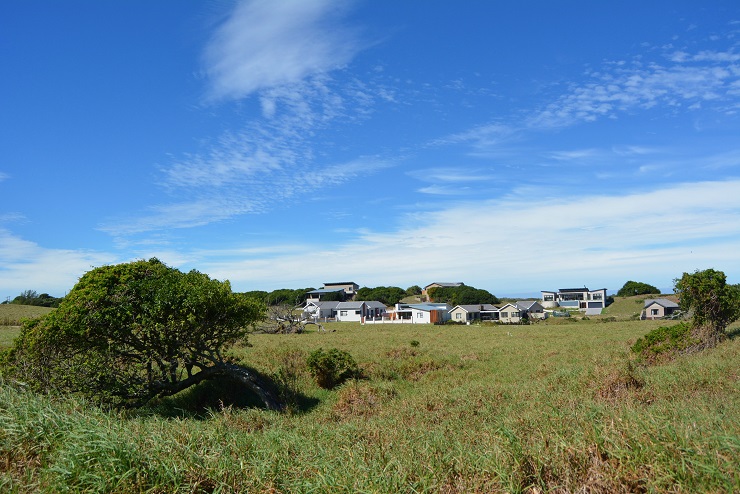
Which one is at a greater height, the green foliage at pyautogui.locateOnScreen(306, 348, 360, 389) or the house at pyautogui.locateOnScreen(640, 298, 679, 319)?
the house at pyautogui.locateOnScreen(640, 298, 679, 319)

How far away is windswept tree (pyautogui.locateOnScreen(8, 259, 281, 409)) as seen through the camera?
44.7ft

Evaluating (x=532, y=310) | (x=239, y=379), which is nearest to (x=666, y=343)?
(x=239, y=379)

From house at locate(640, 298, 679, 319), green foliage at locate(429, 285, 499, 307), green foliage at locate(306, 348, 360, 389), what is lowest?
green foliage at locate(306, 348, 360, 389)

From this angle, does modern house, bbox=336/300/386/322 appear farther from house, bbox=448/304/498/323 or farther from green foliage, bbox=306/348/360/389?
green foliage, bbox=306/348/360/389

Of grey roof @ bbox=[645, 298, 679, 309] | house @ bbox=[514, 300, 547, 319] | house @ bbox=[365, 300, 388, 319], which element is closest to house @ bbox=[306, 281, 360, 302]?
house @ bbox=[365, 300, 388, 319]

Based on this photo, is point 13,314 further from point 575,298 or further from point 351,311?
point 575,298

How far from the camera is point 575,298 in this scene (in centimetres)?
11706

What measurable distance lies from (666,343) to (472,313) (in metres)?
59.7

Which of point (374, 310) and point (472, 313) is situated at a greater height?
point (374, 310)

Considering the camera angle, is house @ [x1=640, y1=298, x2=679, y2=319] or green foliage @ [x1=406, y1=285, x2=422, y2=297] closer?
house @ [x1=640, y1=298, x2=679, y2=319]

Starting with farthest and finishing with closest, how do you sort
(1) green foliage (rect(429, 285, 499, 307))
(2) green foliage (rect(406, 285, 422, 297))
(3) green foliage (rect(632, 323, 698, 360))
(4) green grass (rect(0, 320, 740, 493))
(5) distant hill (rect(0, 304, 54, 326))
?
(2) green foliage (rect(406, 285, 422, 297))
(1) green foliage (rect(429, 285, 499, 307))
(5) distant hill (rect(0, 304, 54, 326))
(3) green foliage (rect(632, 323, 698, 360))
(4) green grass (rect(0, 320, 740, 493))

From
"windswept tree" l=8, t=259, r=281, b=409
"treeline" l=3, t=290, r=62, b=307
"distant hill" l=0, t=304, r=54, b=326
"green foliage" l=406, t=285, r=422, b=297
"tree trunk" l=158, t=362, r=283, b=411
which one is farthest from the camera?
"green foliage" l=406, t=285, r=422, b=297

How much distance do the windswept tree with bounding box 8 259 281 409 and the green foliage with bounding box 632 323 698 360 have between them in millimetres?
17083

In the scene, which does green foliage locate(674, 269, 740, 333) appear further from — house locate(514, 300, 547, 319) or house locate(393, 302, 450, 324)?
house locate(514, 300, 547, 319)
